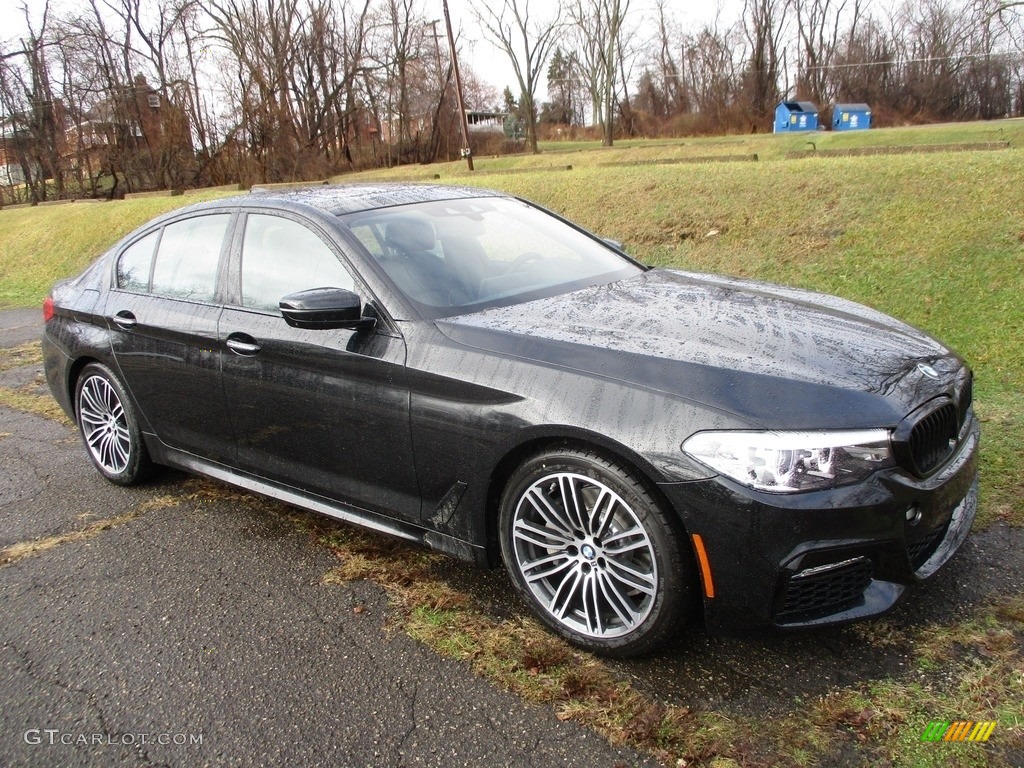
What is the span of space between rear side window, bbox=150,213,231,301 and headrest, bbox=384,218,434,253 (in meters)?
0.94

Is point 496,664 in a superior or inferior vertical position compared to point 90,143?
inferior

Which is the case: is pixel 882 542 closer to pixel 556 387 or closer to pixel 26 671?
pixel 556 387

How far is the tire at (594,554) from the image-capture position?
2.47 meters

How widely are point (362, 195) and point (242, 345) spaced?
0.94m

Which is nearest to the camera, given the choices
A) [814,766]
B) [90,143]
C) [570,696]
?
[814,766]

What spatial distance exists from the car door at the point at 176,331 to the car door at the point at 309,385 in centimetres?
16

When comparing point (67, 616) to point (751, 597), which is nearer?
point (751, 597)

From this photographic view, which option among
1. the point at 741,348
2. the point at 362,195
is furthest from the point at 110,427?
the point at 741,348

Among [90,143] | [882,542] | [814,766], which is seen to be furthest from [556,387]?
[90,143]

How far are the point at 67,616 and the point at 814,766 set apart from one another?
112 inches

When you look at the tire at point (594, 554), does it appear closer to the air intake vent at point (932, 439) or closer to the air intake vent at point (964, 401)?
the air intake vent at point (932, 439)

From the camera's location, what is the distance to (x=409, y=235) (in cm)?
350

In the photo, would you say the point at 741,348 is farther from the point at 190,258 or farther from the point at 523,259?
the point at 190,258

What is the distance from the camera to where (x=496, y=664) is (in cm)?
272
